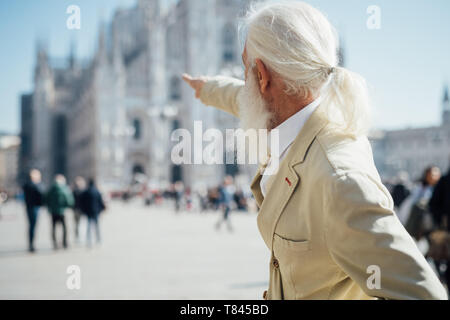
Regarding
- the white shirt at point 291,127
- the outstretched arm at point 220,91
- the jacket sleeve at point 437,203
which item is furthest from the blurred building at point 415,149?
the white shirt at point 291,127

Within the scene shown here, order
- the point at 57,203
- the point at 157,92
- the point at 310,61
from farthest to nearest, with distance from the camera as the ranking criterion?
the point at 157,92 → the point at 57,203 → the point at 310,61

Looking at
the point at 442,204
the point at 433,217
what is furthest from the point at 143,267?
the point at 442,204

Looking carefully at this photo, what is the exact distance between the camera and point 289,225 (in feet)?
3.83

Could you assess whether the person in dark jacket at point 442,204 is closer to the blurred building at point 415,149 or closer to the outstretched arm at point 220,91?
the outstretched arm at point 220,91

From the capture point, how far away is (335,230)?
1030 millimetres

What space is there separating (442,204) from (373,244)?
169 inches

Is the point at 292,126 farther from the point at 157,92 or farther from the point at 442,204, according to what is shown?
the point at 157,92

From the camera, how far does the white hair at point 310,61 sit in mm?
1188

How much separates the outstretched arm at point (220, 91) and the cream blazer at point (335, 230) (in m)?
0.74

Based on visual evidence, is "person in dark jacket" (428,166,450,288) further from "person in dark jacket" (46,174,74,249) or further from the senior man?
"person in dark jacket" (46,174,74,249)

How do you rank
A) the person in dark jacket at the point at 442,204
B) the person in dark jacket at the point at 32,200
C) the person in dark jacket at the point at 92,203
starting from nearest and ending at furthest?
the person in dark jacket at the point at 442,204 < the person in dark jacket at the point at 32,200 < the person in dark jacket at the point at 92,203

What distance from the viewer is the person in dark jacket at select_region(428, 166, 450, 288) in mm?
4664

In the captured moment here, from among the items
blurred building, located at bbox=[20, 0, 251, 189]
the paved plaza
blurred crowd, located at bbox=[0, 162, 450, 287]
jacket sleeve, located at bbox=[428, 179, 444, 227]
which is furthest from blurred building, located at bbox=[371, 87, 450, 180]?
jacket sleeve, located at bbox=[428, 179, 444, 227]

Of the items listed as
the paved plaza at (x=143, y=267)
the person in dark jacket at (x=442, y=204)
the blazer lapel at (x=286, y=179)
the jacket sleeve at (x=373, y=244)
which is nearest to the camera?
the jacket sleeve at (x=373, y=244)
